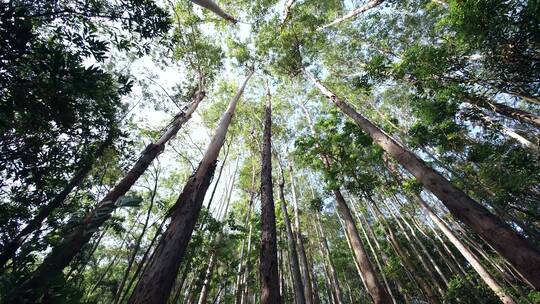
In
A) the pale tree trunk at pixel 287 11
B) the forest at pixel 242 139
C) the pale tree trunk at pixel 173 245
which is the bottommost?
the pale tree trunk at pixel 173 245

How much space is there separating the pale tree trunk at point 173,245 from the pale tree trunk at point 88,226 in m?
0.80

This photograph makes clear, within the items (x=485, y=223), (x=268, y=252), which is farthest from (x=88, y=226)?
(x=485, y=223)

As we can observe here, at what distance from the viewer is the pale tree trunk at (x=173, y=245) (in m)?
2.59

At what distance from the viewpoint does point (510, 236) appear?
3.30m

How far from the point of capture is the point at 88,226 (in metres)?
3.23

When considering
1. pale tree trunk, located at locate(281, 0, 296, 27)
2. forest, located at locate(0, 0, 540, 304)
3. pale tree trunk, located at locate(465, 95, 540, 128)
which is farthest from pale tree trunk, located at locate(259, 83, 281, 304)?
pale tree trunk, located at locate(281, 0, 296, 27)

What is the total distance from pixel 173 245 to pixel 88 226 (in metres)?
1.14

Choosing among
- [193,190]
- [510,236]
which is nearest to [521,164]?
[510,236]

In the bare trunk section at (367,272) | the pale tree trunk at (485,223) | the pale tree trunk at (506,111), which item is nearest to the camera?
the pale tree trunk at (485,223)

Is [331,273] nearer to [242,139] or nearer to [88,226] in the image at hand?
[242,139]

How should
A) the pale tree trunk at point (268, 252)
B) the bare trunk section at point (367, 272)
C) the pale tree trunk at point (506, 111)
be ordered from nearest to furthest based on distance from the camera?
the pale tree trunk at point (268, 252)
the bare trunk section at point (367, 272)
the pale tree trunk at point (506, 111)

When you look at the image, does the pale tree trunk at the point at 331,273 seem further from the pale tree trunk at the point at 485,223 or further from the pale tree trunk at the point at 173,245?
the pale tree trunk at the point at 173,245

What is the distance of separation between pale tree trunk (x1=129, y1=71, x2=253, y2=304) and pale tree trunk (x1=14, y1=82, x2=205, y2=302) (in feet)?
2.62

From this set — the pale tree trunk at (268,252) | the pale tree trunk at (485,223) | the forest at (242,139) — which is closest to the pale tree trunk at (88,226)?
the forest at (242,139)
